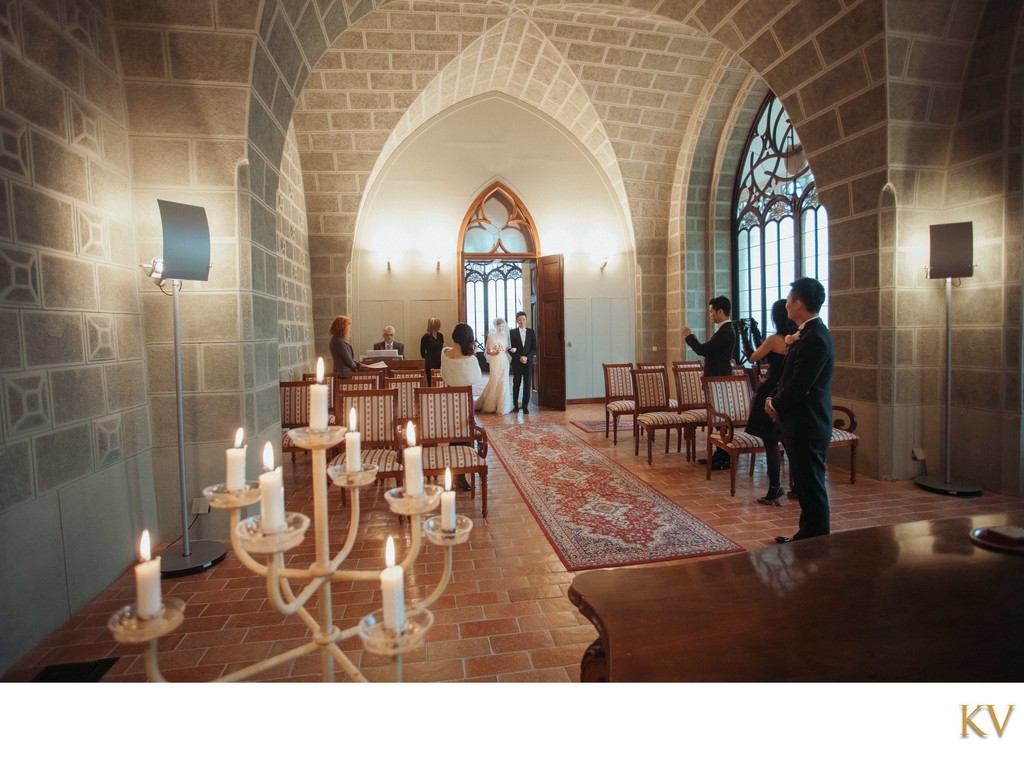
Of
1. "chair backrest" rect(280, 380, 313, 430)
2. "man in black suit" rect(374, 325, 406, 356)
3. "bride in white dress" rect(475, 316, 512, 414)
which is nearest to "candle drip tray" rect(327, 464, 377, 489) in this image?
"chair backrest" rect(280, 380, 313, 430)

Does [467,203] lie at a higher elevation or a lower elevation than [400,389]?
higher

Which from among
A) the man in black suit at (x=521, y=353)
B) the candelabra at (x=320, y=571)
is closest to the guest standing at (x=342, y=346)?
the man in black suit at (x=521, y=353)

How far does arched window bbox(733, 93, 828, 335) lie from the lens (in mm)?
7125

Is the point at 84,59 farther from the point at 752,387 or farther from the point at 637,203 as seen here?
the point at 637,203

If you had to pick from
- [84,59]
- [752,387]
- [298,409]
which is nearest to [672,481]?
[752,387]

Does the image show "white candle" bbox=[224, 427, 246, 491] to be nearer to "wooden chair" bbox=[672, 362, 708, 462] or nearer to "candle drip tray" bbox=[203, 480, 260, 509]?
"candle drip tray" bbox=[203, 480, 260, 509]

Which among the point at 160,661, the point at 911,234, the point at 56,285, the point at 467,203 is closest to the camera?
the point at 160,661

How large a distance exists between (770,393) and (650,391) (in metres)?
2.20

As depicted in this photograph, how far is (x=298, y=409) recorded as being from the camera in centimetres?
538

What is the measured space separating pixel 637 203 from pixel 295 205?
5106 mm

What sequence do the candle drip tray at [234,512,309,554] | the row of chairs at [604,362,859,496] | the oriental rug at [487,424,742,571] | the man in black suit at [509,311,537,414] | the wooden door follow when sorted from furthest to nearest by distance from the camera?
the wooden door < the man in black suit at [509,311,537,414] < the row of chairs at [604,362,859,496] < the oriental rug at [487,424,742,571] < the candle drip tray at [234,512,309,554]

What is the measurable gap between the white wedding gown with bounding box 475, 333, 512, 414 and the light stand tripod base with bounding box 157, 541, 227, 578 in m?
5.50

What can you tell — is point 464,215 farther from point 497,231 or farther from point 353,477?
point 353,477

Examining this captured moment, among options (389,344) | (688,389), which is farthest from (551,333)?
(688,389)
